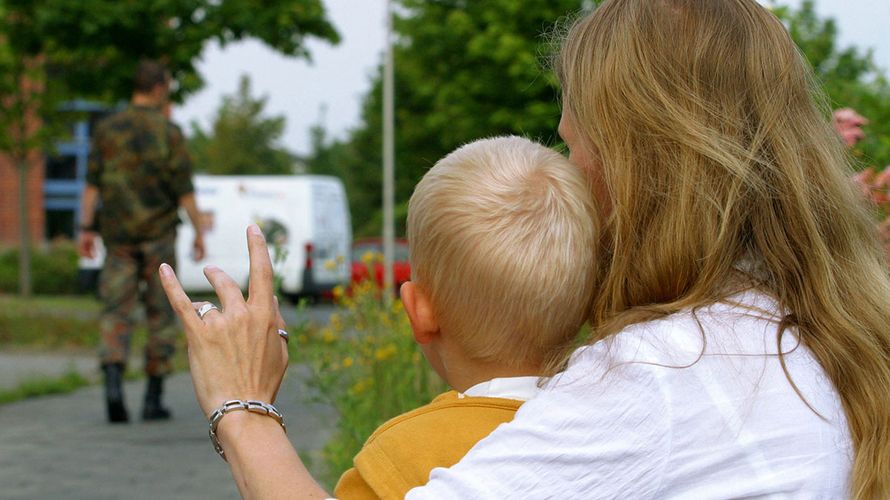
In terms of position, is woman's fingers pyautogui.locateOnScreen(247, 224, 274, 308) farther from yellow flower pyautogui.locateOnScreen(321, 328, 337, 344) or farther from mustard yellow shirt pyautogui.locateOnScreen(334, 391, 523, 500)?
yellow flower pyautogui.locateOnScreen(321, 328, 337, 344)

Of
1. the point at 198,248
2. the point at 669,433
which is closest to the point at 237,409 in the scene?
the point at 669,433

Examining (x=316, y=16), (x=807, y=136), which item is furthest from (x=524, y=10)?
(x=807, y=136)

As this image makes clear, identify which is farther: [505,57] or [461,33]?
[461,33]

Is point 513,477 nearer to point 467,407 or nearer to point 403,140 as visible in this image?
point 467,407

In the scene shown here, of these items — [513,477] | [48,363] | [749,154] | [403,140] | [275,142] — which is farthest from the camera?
[275,142]

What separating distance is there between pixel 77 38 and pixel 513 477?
13.5 metres

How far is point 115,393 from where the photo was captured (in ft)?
21.9

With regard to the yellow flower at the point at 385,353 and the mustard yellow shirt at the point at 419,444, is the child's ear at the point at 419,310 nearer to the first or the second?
the mustard yellow shirt at the point at 419,444

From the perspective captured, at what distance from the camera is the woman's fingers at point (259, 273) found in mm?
1793

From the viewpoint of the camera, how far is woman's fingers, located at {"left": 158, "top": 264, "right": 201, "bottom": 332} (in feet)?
5.73

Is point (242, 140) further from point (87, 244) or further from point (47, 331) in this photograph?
point (87, 244)

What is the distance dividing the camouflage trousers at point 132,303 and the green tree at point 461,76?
22.5 m

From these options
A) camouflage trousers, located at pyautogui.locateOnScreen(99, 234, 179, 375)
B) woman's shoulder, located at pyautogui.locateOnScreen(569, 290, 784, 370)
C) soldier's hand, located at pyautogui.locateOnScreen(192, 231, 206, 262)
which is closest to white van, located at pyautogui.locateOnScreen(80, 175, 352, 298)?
soldier's hand, located at pyautogui.locateOnScreen(192, 231, 206, 262)

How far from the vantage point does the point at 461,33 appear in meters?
34.7
